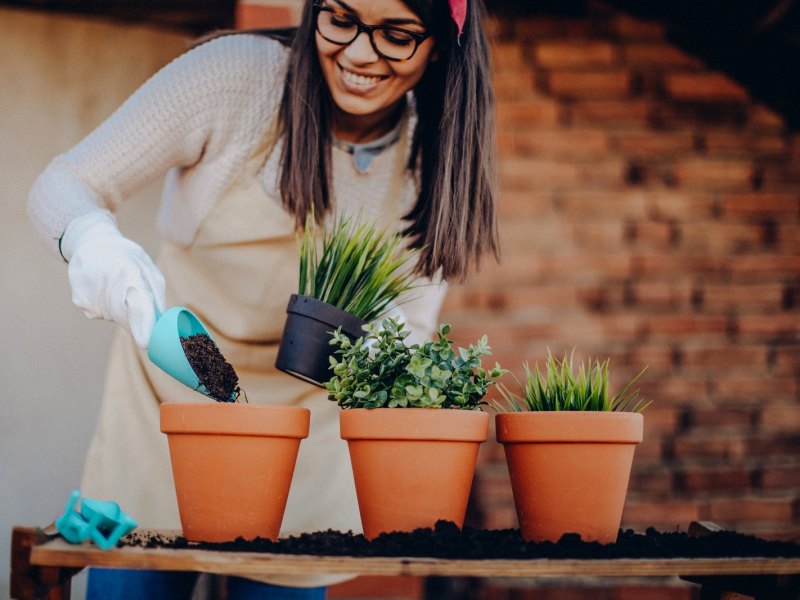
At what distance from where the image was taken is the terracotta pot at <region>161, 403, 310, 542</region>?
1.15 metres

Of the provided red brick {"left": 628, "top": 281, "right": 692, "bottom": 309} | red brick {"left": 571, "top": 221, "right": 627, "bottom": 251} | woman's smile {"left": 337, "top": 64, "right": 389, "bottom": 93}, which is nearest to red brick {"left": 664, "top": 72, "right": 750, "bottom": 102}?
red brick {"left": 571, "top": 221, "right": 627, "bottom": 251}

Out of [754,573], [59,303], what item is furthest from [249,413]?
[59,303]

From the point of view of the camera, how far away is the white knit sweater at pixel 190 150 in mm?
1452

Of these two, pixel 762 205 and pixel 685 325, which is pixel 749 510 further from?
pixel 762 205

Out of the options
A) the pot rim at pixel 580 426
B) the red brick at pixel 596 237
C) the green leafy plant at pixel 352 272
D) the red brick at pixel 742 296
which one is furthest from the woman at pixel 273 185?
the red brick at pixel 742 296

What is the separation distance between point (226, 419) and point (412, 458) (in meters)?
0.24

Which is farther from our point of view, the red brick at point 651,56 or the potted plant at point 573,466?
the red brick at point 651,56

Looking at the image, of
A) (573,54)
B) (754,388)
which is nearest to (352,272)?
(573,54)

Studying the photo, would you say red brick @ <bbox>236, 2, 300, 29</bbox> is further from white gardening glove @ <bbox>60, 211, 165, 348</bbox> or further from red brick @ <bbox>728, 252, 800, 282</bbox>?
red brick @ <bbox>728, 252, 800, 282</bbox>

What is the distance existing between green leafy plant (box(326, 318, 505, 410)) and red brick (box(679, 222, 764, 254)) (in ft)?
5.77

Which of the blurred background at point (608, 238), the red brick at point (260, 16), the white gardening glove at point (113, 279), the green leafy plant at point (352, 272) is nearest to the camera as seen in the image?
the white gardening glove at point (113, 279)

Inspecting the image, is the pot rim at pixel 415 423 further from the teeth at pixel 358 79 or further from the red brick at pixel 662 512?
the red brick at pixel 662 512

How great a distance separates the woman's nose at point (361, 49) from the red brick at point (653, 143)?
157 cm

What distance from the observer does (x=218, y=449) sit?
1156mm
